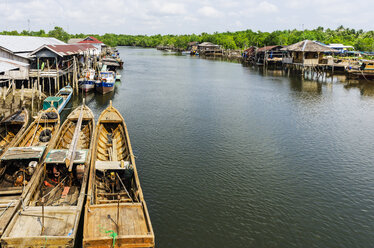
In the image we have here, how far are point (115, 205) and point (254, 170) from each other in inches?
466

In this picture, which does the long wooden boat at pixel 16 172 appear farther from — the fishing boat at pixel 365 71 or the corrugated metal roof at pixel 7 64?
the fishing boat at pixel 365 71

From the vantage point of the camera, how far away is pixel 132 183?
1628 centimetres

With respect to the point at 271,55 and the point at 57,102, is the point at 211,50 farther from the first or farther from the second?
the point at 57,102

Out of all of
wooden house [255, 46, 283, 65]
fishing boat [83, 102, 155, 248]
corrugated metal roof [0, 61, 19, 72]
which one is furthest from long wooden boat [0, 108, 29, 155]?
wooden house [255, 46, 283, 65]

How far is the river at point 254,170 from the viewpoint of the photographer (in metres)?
15.8

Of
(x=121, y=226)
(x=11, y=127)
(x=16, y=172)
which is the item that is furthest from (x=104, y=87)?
(x=121, y=226)

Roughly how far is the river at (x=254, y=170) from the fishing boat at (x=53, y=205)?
14.4 ft

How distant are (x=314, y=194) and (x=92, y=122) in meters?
18.9

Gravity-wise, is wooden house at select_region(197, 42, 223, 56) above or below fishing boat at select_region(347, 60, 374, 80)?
above

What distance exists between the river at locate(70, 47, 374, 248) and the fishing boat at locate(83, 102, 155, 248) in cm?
225

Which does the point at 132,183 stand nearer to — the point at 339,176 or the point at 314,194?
the point at 314,194

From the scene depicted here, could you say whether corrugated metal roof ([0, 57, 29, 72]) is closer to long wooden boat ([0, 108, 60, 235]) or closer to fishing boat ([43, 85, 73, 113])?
fishing boat ([43, 85, 73, 113])

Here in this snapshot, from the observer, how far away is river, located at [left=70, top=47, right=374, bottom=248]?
51.8 ft

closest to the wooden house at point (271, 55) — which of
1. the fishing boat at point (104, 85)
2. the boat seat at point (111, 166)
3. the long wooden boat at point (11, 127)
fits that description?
the fishing boat at point (104, 85)
